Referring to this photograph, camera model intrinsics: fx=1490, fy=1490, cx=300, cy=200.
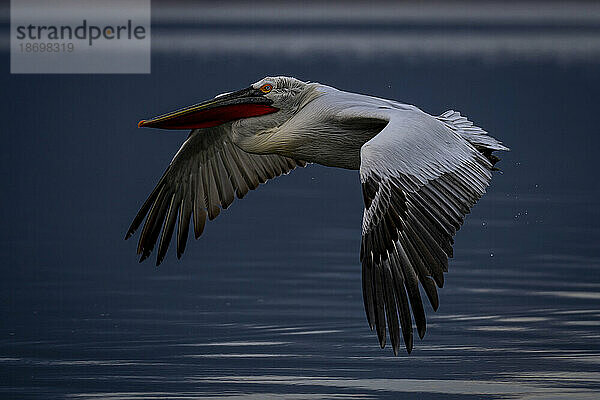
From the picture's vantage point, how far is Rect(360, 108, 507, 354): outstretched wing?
5.64 meters

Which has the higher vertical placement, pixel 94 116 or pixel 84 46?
pixel 84 46

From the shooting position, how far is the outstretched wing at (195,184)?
25.0ft

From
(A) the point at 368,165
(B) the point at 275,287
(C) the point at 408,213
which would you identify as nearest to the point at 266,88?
(A) the point at 368,165

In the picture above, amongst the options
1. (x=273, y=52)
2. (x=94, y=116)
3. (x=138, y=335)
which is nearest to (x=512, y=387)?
(x=138, y=335)

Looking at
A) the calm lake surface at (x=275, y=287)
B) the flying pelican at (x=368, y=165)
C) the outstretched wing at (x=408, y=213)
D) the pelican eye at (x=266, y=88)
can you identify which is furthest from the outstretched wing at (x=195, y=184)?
the outstretched wing at (x=408, y=213)

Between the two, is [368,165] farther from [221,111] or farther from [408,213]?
[221,111]

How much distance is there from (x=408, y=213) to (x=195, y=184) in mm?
2049

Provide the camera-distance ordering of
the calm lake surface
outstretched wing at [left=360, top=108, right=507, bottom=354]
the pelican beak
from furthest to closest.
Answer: the pelican beak, the calm lake surface, outstretched wing at [left=360, top=108, right=507, bottom=354]

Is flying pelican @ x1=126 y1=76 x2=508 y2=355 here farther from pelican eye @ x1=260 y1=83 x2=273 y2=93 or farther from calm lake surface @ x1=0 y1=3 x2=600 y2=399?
calm lake surface @ x1=0 y1=3 x2=600 y2=399

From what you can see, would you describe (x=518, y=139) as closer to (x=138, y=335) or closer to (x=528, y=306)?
(x=528, y=306)

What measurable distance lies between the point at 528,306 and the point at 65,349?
250 centimetres

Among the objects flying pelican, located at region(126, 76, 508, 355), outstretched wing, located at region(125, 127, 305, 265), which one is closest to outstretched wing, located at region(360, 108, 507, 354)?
flying pelican, located at region(126, 76, 508, 355)

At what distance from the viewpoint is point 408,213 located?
5887mm

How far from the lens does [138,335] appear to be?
289 inches
